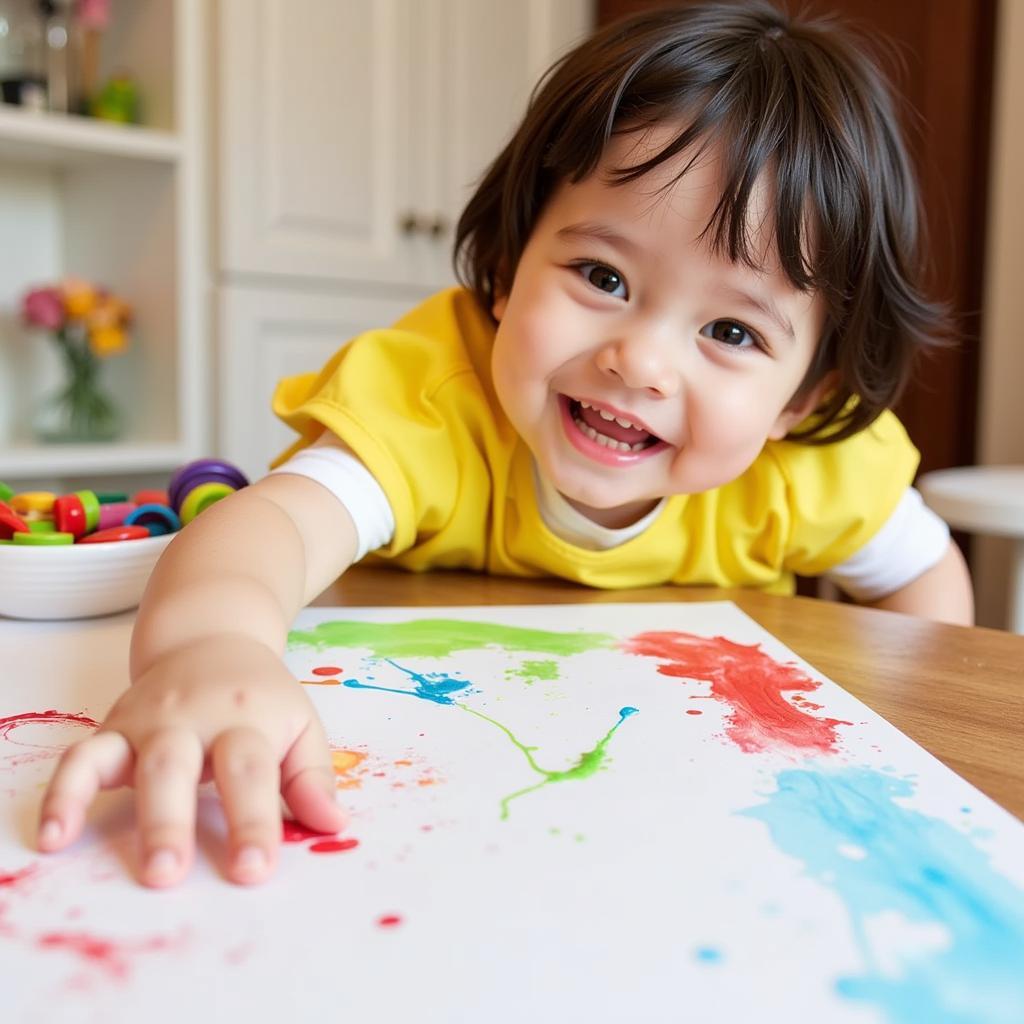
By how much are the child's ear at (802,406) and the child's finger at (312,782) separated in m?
0.49

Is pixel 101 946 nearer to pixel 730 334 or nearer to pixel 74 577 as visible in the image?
pixel 74 577

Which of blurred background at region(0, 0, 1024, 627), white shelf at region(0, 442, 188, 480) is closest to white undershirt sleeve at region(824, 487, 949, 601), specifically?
blurred background at region(0, 0, 1024, 627)

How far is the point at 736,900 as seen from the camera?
0.29 metres

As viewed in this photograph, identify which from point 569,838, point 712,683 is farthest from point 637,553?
point 569,838

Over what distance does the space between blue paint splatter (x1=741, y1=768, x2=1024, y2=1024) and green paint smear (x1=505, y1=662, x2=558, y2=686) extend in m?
0.14

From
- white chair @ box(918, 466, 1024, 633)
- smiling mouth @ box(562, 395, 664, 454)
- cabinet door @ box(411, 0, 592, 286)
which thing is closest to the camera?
smiling mouth @ box(562, 395, 664, 454)

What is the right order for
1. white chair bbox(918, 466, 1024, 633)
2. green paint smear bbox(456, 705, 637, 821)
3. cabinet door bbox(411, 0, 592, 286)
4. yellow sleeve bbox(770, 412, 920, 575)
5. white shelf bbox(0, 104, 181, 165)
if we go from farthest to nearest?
1. cabinet door bbox(411, 0, 592, 286)
2. white shelf bbox(0, 104, 181, 165)
3. white chair bbox(918, 466, 1024, 633)
4. yellow sleeve bbox(770, 412, 920, 575)
5. green paint smear bbox(456, 705, 637, 821)

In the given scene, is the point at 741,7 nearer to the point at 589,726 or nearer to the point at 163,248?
the point at 589,726

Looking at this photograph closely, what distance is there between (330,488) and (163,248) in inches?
46.6

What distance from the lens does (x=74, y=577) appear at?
57cm

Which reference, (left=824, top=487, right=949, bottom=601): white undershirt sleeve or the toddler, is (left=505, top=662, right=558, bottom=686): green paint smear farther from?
(left=824, top=487, right=949, bottom=601): white undershirt sleeve

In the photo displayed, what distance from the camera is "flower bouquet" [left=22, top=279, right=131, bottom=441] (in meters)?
1.66

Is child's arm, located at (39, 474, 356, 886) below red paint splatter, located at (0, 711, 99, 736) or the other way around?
the other way around

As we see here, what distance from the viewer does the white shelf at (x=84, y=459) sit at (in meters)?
1.52
